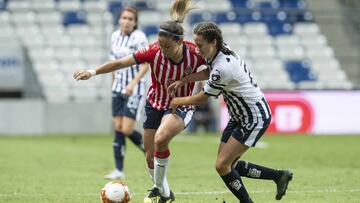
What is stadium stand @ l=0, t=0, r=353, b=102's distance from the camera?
1015 inches

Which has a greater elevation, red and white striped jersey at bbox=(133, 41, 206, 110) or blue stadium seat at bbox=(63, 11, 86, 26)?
red and white striped jersey at bbox=(133, 41, 206, 110)

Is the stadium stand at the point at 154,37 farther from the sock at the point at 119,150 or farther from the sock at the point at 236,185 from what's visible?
the sock at the point at 236,185

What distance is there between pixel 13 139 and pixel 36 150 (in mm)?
3877

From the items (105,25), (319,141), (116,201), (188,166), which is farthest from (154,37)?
(116,201)

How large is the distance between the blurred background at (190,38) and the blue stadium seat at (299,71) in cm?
3

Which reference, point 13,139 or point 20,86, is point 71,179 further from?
point 20,86

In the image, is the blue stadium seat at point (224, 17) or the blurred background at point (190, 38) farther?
the blue stadium seat at point (224, 17)

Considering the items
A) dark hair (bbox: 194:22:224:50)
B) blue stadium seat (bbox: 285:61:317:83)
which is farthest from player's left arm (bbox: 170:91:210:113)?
blue stadium seat (bbox: 285:61:317:83)

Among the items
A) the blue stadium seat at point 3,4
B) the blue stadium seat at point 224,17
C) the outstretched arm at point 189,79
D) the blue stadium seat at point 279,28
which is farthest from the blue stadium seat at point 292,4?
the outstretched arm at point 189,79

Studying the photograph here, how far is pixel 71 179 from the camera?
11945mm

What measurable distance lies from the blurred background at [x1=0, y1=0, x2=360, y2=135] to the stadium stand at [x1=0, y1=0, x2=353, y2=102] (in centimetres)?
3

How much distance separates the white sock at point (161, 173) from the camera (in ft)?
28.8

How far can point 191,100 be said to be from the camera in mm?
8172

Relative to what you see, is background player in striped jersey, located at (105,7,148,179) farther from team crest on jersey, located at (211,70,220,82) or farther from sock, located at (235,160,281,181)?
team crest on jersey, located at (211,70,220,82)
